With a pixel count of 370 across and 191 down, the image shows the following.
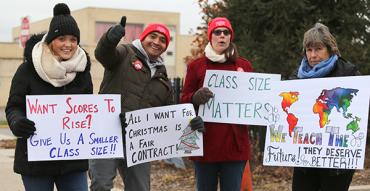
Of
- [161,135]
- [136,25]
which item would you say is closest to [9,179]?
[161,135]

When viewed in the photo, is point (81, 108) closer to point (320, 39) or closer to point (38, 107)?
point (38, 107)

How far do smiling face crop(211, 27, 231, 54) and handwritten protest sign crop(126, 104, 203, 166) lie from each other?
0.51 meters

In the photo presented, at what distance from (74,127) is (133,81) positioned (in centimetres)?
59

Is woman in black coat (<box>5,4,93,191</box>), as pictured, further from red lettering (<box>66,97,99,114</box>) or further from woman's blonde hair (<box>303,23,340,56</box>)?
woman's blonde hair (<box>303,23,340,56</box>)

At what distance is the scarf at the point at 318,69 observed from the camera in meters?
4.09

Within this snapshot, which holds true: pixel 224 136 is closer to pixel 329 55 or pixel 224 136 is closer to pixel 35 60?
pixel 329 55

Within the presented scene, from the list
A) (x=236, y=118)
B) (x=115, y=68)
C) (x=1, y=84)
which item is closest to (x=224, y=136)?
(x=236, y=118)

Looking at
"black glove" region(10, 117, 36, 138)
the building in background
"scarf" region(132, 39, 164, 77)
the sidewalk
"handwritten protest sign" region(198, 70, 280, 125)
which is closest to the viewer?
"black glove" region(10, 117, 36, 138)

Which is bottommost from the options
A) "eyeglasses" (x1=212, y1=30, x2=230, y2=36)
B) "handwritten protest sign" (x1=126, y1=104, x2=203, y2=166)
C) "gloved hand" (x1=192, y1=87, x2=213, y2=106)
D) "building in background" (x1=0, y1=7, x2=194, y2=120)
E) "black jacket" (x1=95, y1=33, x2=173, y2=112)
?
"handwritten protest sign" (x1=126, y1=104, x2=203, y2=166)

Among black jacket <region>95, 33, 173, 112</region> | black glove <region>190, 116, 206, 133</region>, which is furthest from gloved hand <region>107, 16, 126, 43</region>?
black glove <region>190, 116, 206, 133</region>

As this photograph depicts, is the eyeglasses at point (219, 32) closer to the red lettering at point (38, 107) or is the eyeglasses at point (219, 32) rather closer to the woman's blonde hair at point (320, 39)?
the woman's blonde hair at point (320, 39)

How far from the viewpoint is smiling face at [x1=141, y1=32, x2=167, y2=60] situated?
179 inches

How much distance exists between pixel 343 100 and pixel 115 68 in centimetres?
172

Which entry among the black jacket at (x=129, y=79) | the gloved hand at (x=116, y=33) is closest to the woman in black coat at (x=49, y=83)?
the gloved hand at (x=116, y=33)
